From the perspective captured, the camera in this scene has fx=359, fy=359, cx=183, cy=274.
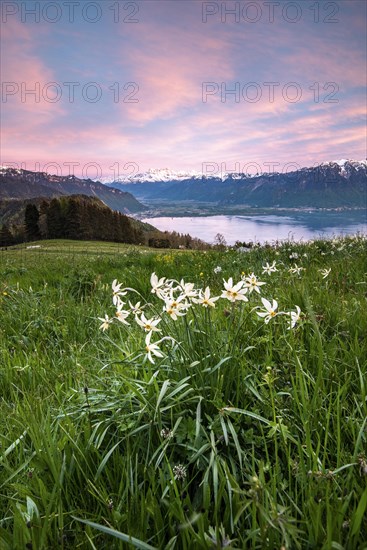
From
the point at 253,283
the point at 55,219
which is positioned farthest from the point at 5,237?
the point at 253,283

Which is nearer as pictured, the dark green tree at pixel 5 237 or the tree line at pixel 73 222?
the tree line at pixel 73 222

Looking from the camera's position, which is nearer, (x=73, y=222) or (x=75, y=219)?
(x=75, y=219)

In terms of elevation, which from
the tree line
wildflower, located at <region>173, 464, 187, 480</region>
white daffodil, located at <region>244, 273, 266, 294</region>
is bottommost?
wildflower, located at <region>173, 464, 187, 480</region>

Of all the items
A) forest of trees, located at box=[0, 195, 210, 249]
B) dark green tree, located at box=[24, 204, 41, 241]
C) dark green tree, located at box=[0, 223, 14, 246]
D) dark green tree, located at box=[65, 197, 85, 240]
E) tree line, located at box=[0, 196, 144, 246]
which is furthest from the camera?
dark green tree, located at box=[0, 223, 14, 246]

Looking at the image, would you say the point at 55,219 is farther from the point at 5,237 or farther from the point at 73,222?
the point at 5,237

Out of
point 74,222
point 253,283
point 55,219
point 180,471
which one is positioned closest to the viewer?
point 180,471

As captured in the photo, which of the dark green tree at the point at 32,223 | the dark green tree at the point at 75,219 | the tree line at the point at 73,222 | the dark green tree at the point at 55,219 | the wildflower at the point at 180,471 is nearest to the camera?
the wildflower at the point at 180,471

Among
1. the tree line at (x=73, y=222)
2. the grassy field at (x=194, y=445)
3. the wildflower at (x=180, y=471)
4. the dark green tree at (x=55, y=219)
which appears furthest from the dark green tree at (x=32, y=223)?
the wildflower at (x=180, y=471)

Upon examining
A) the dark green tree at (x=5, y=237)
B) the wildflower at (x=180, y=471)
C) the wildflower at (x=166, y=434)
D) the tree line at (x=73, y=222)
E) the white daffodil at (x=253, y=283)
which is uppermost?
the tree line at (x=73, y=222)

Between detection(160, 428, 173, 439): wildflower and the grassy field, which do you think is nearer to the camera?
the grassy field

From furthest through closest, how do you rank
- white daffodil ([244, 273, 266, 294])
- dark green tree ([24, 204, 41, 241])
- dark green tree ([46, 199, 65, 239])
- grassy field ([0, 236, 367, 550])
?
dark green tree ([24, 204, 41, 241]) < dark green tree ([46, 199, 65, 239]) < white daffodil ([244, 273, 266, 294]) < grassy field ([0, 236, 367, 550])

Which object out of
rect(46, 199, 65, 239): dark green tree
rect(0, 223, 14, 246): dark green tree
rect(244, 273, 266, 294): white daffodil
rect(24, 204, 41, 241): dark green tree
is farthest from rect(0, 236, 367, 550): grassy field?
rect(0, 223, 14, 246): dark green tree

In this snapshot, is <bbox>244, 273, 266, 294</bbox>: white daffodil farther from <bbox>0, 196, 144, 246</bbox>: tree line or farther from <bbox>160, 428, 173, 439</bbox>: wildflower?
<bbox>0, 196, 144, 246</bbox>: tree line

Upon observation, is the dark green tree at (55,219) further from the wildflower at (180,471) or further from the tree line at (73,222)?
the wildflower at (180,471)
